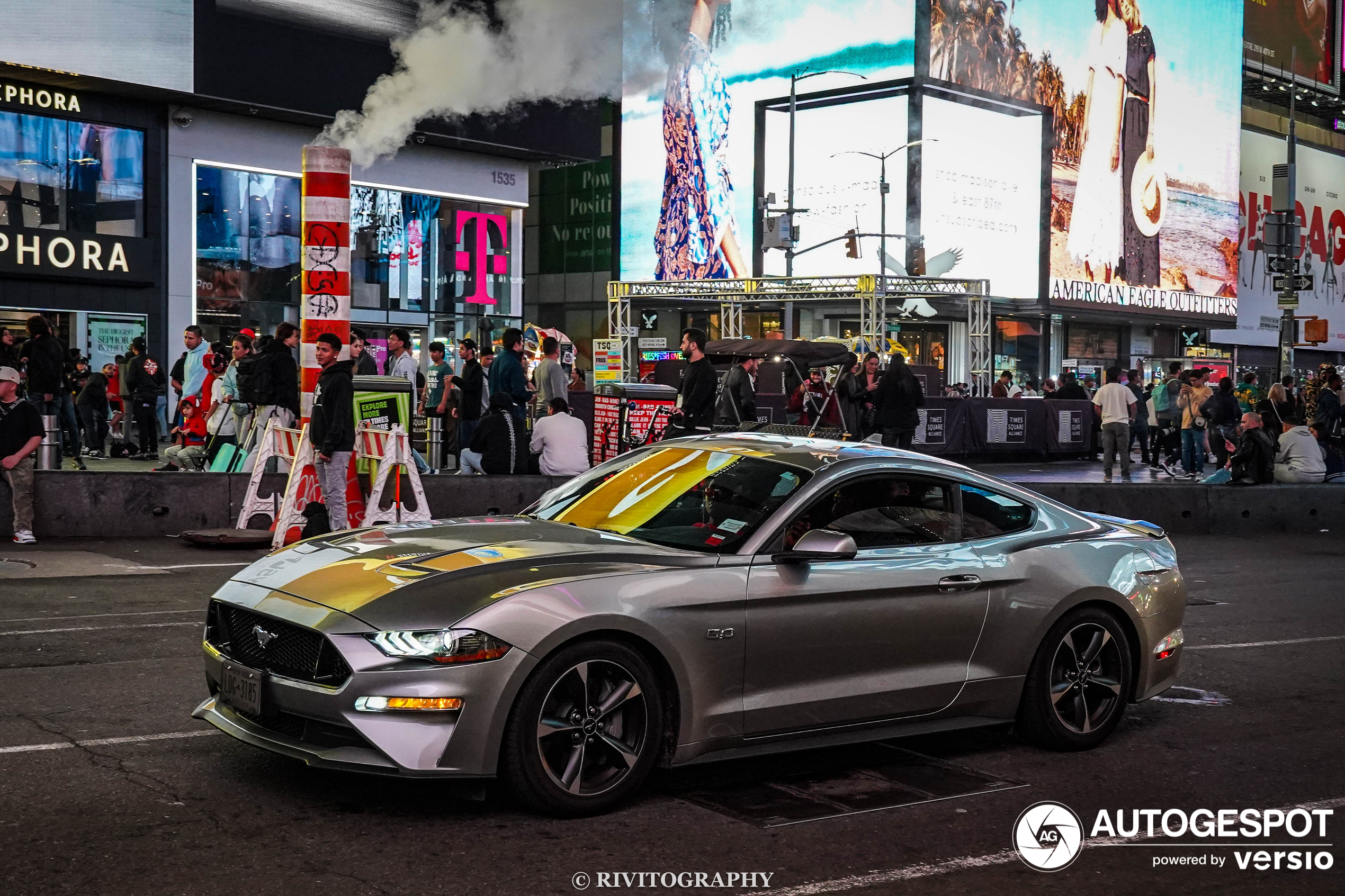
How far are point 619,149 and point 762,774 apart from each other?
60.7 meters

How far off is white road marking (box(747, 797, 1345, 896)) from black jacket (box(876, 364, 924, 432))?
14.7 m

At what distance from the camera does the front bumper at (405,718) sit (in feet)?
15.6

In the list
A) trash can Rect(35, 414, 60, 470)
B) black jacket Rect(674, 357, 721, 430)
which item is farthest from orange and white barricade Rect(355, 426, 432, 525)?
trash can Rect(35, 414, 60, 470)

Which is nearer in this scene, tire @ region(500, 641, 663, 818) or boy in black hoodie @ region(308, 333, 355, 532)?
tire @ region(500, 641, 663, 818)

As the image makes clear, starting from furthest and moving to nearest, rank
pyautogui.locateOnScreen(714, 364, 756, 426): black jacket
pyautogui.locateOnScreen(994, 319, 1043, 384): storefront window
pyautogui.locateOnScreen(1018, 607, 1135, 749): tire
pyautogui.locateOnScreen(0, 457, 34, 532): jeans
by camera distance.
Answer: pyautogui.locateOnScreen(994, 319, 1043, 384): storefront window, pyautogui.locateOnScreen(714, 364, 756, 426): black jacket, pyautogui.locateOnScreen(0, 457, 34, 532): jeans, pyautogui.locateOnScreen(1018, 607, 1135, 749): tire

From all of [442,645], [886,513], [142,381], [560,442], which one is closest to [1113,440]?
[560,442]

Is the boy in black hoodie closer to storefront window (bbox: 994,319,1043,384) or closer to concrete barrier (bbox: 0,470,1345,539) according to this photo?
concrete barrier (bbox: 0,470,1345,539)

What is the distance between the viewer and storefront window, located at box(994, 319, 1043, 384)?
59219mm

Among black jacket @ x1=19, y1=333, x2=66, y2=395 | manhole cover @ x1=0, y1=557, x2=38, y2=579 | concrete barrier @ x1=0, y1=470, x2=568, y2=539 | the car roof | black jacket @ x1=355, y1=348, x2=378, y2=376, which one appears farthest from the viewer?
black jacket @ x1=19, y1=333, x2=66, y2=395

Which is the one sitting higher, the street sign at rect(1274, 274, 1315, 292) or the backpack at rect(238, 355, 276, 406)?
the street sign at rect(1274, 274, 1315, 292)

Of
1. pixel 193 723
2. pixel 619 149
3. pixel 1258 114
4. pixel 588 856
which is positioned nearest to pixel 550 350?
pixel 193 723

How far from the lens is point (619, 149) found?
212 ft

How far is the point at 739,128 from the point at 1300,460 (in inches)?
1693

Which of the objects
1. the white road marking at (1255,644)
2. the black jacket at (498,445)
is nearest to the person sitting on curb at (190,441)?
the black jacket at (498,445)
